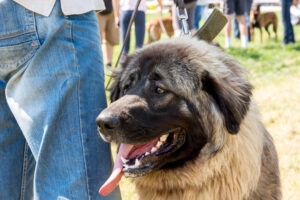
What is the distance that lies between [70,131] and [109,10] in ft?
22.3

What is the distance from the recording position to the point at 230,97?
2.55 m

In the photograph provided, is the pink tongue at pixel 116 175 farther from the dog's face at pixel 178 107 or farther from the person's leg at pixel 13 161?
the person's leg at pixel 13 161

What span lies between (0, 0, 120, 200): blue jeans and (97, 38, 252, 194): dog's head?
162 millimetres

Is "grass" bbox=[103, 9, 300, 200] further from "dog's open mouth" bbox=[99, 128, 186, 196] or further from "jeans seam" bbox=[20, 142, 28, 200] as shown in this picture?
"jeans seam" bbox=[20, 142, 28, 200]

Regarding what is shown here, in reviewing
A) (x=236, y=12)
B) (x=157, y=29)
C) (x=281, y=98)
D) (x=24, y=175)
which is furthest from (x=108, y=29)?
(x=24, y=175)

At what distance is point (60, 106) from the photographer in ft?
7.73

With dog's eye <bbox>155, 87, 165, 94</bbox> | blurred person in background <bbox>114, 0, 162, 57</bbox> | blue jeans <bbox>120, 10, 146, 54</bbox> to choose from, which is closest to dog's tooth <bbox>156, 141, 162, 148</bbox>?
dog's eye <bbox>155, 87, 165, 94</bbox>

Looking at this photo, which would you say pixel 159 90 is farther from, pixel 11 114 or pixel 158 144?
pixel 11 114

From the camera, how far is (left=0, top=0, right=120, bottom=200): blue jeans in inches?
91.3

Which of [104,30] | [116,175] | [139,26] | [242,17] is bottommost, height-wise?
[242,17]

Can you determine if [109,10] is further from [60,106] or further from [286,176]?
[60,106]

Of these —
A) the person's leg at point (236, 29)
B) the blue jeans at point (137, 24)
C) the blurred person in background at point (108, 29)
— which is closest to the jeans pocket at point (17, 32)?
the blue jeans at point (137, 24)

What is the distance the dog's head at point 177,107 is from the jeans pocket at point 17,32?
0.48 metres

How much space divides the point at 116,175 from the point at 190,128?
442mm
